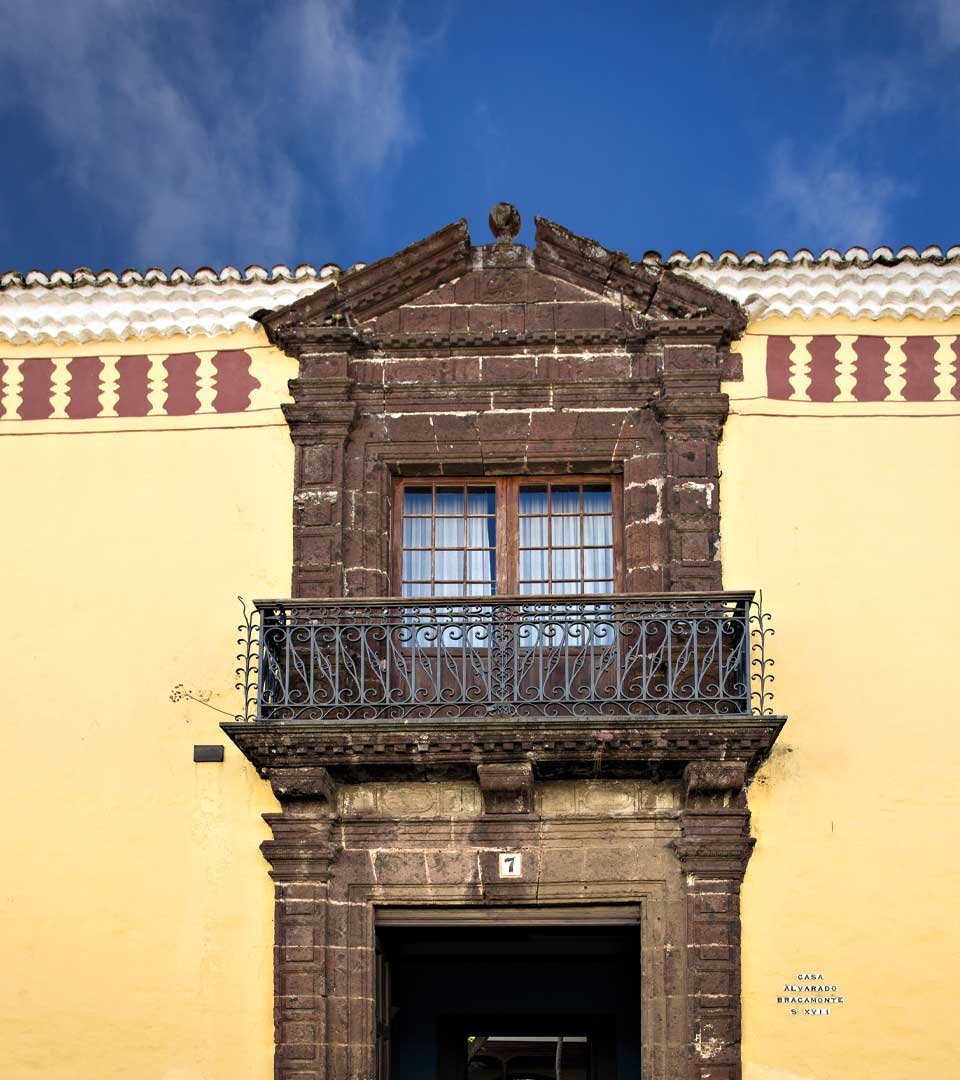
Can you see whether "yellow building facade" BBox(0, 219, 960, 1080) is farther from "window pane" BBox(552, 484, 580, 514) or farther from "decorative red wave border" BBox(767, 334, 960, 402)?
"window pane" BBox(552, 484, 580, 514)

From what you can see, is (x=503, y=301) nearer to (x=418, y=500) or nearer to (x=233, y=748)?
(x=418, y=500)

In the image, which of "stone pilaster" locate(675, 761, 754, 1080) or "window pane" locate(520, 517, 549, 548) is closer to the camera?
"stone pilaster" locate(675, 761, 754, 1080)

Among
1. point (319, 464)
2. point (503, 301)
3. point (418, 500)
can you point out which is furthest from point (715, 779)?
point (503, 301)

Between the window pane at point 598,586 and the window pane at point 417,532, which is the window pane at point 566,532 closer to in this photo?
the window pane at point 598,586

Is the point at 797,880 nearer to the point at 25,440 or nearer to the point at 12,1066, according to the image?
→ the point at 12,1066

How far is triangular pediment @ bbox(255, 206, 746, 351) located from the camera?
33.8 feet

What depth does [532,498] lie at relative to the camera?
34.3 ft

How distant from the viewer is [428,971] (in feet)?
40.5

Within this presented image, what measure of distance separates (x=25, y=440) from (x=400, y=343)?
2.49 meters

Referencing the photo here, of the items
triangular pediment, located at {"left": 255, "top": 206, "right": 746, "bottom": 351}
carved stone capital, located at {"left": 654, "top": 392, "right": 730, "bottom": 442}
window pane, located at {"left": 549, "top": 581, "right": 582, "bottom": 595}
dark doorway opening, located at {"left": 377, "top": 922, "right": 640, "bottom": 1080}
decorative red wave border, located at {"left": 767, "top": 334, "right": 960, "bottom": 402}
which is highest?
triangular pediment, located at {"left": 255, "top": 206, "right": 746, "bottom": 351}

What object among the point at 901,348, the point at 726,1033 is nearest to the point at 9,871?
the point at 726,1033

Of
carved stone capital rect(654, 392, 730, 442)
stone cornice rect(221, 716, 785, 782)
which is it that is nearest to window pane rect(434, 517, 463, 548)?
carved stone capital rect(654, 392, 730, 442)

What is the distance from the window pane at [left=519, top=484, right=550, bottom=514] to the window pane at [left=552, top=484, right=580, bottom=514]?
0.22ft

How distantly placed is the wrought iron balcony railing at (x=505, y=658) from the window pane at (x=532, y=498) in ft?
2.60
